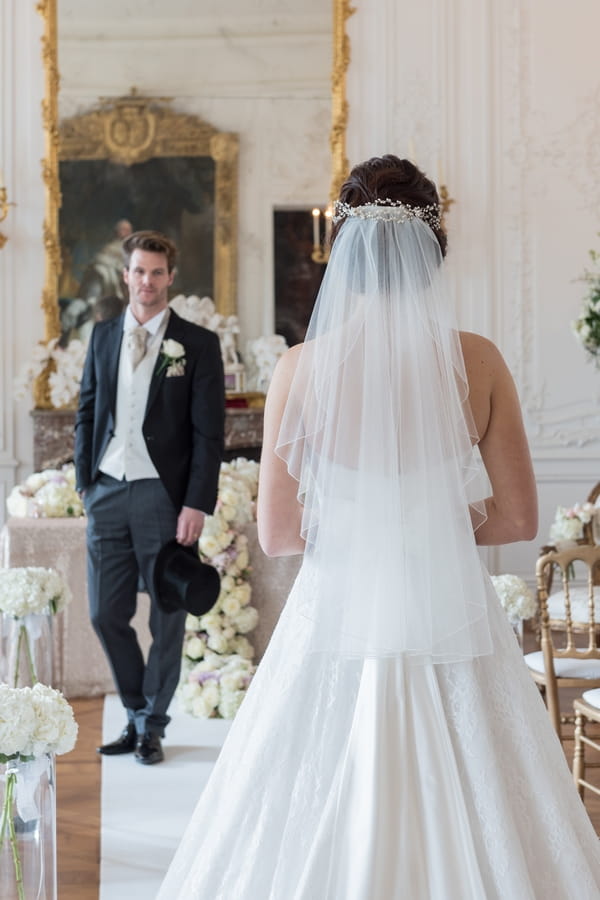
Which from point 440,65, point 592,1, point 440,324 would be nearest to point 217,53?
point 440,65

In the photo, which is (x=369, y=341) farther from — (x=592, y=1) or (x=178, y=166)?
(x=592, y=1)

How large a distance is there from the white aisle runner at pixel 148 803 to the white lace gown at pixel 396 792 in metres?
1.17

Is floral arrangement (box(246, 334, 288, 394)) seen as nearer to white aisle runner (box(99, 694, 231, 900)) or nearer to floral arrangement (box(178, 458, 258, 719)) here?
floral arrangement (box(178, 458, 258, 719))

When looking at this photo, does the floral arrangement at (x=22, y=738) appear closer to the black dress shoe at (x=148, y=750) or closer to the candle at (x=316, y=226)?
the black dress shoe at (x=148, y=750)

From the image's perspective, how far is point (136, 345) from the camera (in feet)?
14.1

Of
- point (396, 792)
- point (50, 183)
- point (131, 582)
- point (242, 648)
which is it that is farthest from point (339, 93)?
point (396, 792)

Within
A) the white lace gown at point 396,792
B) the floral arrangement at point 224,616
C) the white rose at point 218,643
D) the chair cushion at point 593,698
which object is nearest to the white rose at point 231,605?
the floral arrangement at point 224,616

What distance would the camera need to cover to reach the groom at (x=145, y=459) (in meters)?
4.24

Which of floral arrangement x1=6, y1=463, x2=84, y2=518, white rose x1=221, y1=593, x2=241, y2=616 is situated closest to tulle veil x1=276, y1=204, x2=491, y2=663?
white rose x1=221, y1=593, x2=241, y2=616

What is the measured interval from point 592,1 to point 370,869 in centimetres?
691

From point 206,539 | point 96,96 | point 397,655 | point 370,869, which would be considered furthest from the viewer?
point 96,96

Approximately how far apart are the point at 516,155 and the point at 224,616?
12.9 feet

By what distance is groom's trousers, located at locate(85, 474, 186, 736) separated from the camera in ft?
14.0

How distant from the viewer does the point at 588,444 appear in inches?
298
